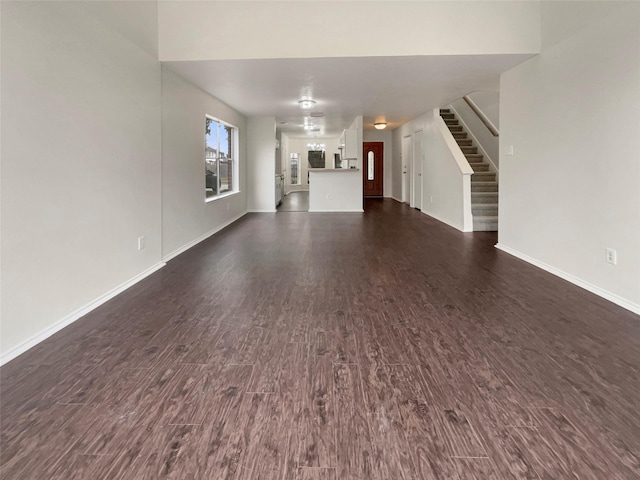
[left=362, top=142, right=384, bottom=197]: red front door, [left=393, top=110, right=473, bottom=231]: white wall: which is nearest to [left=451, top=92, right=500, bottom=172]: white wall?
[left=393, top=110, right=473, bottom=231]: white wall

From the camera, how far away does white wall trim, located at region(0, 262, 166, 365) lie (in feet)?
7.91

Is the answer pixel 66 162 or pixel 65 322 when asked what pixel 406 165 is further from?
pixel 65 322

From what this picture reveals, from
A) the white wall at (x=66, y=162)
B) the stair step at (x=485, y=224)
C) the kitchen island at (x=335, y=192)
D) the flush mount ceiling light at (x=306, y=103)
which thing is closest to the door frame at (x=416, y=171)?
the kitchen island at (x=335, y=192)

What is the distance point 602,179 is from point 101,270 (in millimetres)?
4042

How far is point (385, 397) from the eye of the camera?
78.5 inches

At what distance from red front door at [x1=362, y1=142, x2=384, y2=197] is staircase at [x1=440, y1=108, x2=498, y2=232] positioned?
15.2 ft

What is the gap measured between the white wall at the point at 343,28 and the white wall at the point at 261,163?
18.0 ft

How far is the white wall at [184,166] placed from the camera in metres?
5.00

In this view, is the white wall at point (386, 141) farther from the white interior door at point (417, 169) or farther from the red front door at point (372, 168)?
the white interior door at point (417, 169)

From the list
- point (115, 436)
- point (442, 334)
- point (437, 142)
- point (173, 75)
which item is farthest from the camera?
point (437, 142)

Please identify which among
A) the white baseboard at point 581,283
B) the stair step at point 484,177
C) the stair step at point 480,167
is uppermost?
the stair step at point 480,167

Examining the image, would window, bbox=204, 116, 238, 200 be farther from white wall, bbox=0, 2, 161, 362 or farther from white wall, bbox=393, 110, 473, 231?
white wall, bbox=393, 110, 473, 231

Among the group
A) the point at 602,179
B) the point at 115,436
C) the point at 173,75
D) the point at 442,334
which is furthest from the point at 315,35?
the point at 115,436

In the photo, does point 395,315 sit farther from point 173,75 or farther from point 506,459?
point 173,75
